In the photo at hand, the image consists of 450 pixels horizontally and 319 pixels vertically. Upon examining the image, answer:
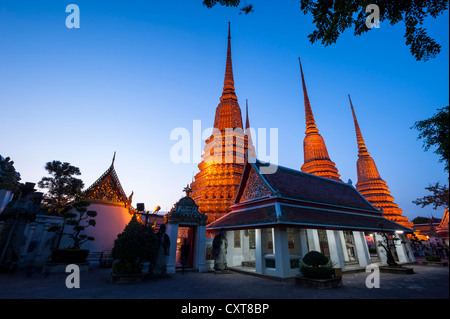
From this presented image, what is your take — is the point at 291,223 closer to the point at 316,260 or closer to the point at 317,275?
the point at 316,260

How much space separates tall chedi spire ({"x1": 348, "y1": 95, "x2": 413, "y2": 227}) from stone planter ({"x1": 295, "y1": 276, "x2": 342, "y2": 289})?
2474cm

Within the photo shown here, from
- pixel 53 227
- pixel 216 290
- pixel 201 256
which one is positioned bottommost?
pixel 216 290

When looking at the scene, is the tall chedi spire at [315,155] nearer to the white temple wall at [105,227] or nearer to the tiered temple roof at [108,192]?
the tiered temple roof at [108,192]

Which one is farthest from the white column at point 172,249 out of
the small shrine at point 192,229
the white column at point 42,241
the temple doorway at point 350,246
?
the temple doorway at point 350,246

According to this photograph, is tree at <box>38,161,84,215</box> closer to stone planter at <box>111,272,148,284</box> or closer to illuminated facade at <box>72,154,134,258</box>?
illuminated facade at <box>72,154,134,258</box>

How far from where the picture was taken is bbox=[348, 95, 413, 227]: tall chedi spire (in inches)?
1086

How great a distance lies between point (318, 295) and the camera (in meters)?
7.02

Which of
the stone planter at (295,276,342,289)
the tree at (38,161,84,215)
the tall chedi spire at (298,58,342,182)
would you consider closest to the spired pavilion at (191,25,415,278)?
the stone planter at (295,276,342,289)

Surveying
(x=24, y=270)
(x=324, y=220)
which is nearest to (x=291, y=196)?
(x=324, y=220)

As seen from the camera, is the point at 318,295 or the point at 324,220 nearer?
the point at 318,295

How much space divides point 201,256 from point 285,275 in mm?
5459

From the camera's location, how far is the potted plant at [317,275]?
324 inches
